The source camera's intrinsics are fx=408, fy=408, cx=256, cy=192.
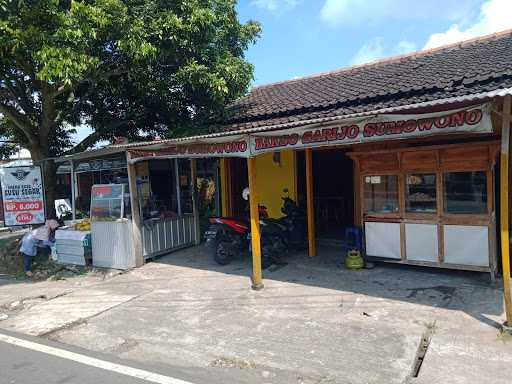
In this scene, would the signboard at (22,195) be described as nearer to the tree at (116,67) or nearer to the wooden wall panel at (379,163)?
the tree at (116,67)

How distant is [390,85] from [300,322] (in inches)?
209

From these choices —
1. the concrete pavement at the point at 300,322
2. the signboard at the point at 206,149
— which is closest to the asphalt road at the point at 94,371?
the concrete pavement at the point at 300,322

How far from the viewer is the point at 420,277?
681cm

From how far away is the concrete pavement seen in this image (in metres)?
4.16

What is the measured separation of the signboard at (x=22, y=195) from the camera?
1014 centimetres

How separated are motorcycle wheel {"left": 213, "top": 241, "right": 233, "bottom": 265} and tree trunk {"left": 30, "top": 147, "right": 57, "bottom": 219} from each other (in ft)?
17.0

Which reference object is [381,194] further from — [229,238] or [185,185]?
[185,185]

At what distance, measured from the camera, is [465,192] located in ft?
21.3

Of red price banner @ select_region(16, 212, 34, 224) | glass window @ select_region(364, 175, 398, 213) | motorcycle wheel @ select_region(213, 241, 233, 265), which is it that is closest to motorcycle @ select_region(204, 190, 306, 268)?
motorcycle wheel @ select_region(213, 241, 233, 265)

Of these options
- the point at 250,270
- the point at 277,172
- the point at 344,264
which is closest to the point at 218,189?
the point at 277,172

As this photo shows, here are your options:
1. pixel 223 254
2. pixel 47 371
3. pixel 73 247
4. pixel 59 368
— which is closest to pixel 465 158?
pixel 223 254

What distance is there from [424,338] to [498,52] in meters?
6.53

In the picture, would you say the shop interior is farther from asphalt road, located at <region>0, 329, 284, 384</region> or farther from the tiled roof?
asphalt road, located at <region>0, 329, 284, 384</region>

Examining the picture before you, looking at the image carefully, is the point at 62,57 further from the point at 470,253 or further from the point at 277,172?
the point at 470,253
